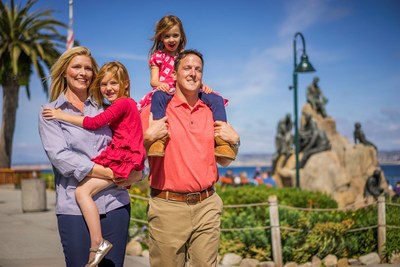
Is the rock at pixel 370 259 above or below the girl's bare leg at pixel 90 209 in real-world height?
below

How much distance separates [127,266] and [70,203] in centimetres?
458

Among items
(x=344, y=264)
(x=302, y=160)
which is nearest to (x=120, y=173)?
(x=344, y=264)

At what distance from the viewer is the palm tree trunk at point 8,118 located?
98.1 feet

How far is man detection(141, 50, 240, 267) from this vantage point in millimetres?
3520

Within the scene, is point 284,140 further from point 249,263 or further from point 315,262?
point 249,263

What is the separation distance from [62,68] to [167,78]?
3.33 ft

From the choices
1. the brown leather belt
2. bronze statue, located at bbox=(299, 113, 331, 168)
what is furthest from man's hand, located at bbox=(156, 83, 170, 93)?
bronze statue, located at bbox=(299, 113, 331, 168)

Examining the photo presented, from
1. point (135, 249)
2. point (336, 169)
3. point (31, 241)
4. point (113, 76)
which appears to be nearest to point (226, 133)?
point (113, 76)

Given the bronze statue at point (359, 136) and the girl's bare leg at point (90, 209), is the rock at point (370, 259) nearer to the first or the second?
the girl's bare leg at point (90, 209)

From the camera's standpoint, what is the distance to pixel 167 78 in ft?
13.3

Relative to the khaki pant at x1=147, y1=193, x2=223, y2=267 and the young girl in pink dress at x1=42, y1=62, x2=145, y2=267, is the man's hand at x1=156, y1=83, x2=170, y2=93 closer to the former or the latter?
the young girl in pink dress at x1=42, y1=62, x2=145, y2=267

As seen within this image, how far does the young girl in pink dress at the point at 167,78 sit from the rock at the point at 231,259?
495 cm

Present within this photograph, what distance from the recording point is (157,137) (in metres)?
3.36

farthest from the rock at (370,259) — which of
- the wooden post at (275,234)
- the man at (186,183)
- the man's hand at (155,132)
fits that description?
the man's hand at (155,132)
